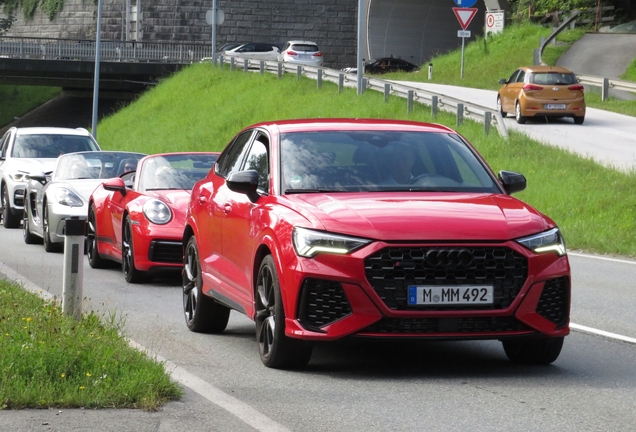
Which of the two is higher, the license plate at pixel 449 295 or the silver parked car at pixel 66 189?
the license plate at pixel 449 295

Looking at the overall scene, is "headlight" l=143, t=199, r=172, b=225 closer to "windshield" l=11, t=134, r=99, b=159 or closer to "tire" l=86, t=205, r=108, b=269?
"tire" l=86, t=205, r=108, b=269

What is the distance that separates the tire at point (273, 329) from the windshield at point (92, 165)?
9771 millimetres

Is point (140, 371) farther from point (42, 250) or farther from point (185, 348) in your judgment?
point (42, 250)

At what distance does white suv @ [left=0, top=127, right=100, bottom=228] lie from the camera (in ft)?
73.0

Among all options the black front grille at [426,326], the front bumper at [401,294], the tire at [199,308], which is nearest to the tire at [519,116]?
the tire at [199,308]

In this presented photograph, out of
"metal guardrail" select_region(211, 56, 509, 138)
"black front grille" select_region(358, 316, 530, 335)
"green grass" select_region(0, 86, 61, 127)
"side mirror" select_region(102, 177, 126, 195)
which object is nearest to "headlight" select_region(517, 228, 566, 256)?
"black front grille" select_region(358, 316, 530, 335)

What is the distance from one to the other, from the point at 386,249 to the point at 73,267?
2.41 m

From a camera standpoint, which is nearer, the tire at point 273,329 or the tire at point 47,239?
the tire at point 273,329

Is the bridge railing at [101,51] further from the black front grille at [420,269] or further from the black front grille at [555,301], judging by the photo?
the black front grille at [420,269]

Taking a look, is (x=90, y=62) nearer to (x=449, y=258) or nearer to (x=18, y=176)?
(x=18, y=176)

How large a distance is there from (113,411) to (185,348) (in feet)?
8.15

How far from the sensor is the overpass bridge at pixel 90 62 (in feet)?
203

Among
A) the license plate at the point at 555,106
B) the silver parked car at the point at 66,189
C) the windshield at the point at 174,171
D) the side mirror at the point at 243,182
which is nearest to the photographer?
the side mirror at the point at 243,182

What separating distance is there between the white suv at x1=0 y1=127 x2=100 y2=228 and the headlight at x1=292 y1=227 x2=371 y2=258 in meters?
15.1
